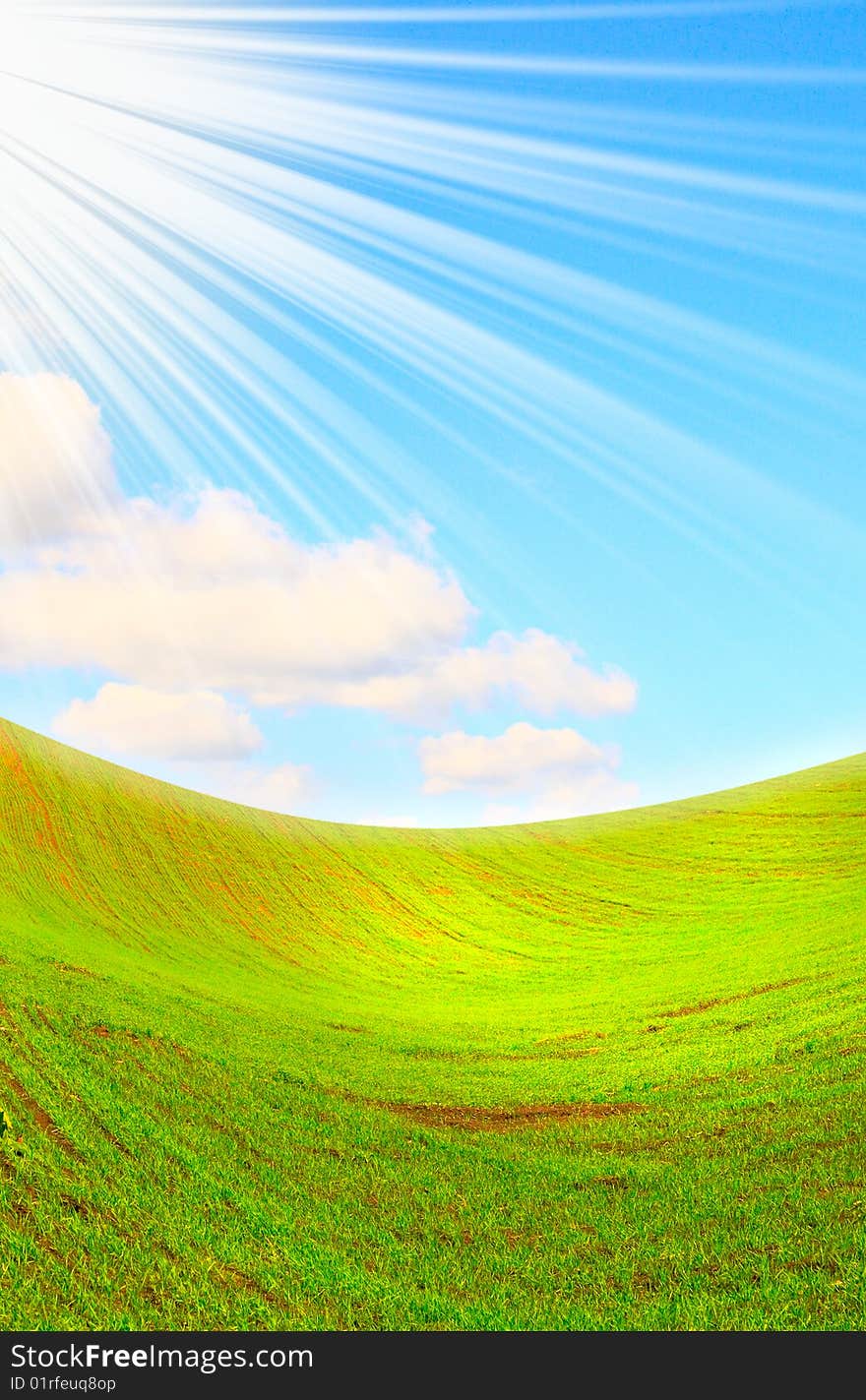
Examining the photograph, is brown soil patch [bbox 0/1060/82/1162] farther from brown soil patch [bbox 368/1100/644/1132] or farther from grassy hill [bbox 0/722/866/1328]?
brown soil patch [bbox 368/1100/644/1132]

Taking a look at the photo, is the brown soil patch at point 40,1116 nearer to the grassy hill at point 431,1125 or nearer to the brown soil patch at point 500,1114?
Result: the grassy hill at point 431,1125

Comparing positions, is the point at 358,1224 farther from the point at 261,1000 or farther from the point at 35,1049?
the point at 261,1000

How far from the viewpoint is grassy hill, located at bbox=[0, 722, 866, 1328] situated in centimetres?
998

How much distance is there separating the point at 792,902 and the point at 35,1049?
144ft

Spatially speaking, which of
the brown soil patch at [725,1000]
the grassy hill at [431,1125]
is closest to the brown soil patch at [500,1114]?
the grassy hill at [431,1125]

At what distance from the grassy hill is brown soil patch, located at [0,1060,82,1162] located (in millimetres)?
53

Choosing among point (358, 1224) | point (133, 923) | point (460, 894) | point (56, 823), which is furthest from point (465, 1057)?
point (56, 823)

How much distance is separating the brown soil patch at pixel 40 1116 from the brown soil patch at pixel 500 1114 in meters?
7.22

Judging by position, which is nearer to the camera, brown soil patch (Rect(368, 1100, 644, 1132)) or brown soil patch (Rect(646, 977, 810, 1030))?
brown soil patch (Rect(368, 1100, 644, 1132))

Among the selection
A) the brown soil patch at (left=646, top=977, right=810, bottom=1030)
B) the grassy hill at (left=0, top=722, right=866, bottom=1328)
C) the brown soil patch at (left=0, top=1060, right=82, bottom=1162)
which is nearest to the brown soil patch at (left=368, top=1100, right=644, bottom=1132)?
the grassy hill at (left=0, top=722, right=866, bottom=1328)

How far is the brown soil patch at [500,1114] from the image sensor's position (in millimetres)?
18109

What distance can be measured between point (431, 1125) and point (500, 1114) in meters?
2.04

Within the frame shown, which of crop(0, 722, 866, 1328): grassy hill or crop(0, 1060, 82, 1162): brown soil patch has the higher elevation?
Answer: crop(0, 1060, 82, 1162): brown soil patch

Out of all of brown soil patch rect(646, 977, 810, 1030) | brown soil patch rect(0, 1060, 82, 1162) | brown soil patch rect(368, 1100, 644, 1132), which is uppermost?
brown soil patch rect(0, 1060, 82, 1162)
